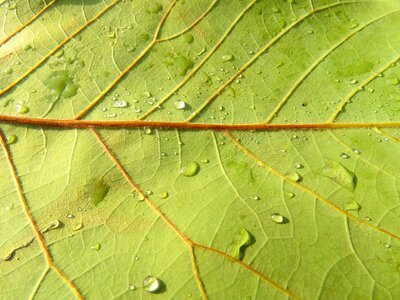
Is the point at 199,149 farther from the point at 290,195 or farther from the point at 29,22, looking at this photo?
the point at 29,22

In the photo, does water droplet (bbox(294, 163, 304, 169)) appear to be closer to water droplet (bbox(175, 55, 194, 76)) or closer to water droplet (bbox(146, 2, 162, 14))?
water droplet (bbox(175, 55, 194, 76))

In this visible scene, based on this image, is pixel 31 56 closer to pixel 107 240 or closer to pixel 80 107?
pixel 80 107

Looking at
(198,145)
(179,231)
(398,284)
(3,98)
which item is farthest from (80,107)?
(398,284)

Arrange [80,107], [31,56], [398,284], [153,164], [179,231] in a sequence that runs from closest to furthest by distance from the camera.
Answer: [398,284], [179,231], [153,164], [80,107], [31,56]

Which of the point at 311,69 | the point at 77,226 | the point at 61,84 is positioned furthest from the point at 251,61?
the point at 77,226

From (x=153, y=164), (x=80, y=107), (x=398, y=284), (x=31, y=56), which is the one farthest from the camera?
(x=31, y=56)

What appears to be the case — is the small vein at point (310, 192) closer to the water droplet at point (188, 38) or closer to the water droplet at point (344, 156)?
the water droplet at point (344, 156)

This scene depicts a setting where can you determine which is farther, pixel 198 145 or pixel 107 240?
pixel 198 145
